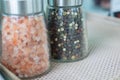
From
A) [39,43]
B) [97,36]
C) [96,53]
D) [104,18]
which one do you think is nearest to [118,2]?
[104,18]

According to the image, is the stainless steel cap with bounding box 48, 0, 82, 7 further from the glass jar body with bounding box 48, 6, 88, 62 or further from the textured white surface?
the textured white surface

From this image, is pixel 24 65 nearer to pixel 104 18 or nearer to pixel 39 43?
pixel 39 43

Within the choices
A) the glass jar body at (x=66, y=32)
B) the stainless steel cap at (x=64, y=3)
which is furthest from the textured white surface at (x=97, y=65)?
the stainless steel cap at (x=64, y=3)

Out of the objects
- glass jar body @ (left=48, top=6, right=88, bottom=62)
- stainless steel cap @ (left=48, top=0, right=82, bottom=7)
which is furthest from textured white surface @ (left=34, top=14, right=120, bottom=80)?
stainless steel cap @ (left=48, top=0, right=82, bottom=7)

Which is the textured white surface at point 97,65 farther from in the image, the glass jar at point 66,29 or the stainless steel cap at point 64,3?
the stainless steel cap at point 64,3

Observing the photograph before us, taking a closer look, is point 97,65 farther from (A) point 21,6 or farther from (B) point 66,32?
(A) point 21,6

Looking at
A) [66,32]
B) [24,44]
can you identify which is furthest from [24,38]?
[66,32]

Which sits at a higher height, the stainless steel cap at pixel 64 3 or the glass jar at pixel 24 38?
the stainless steel cap at pixel 64 3
